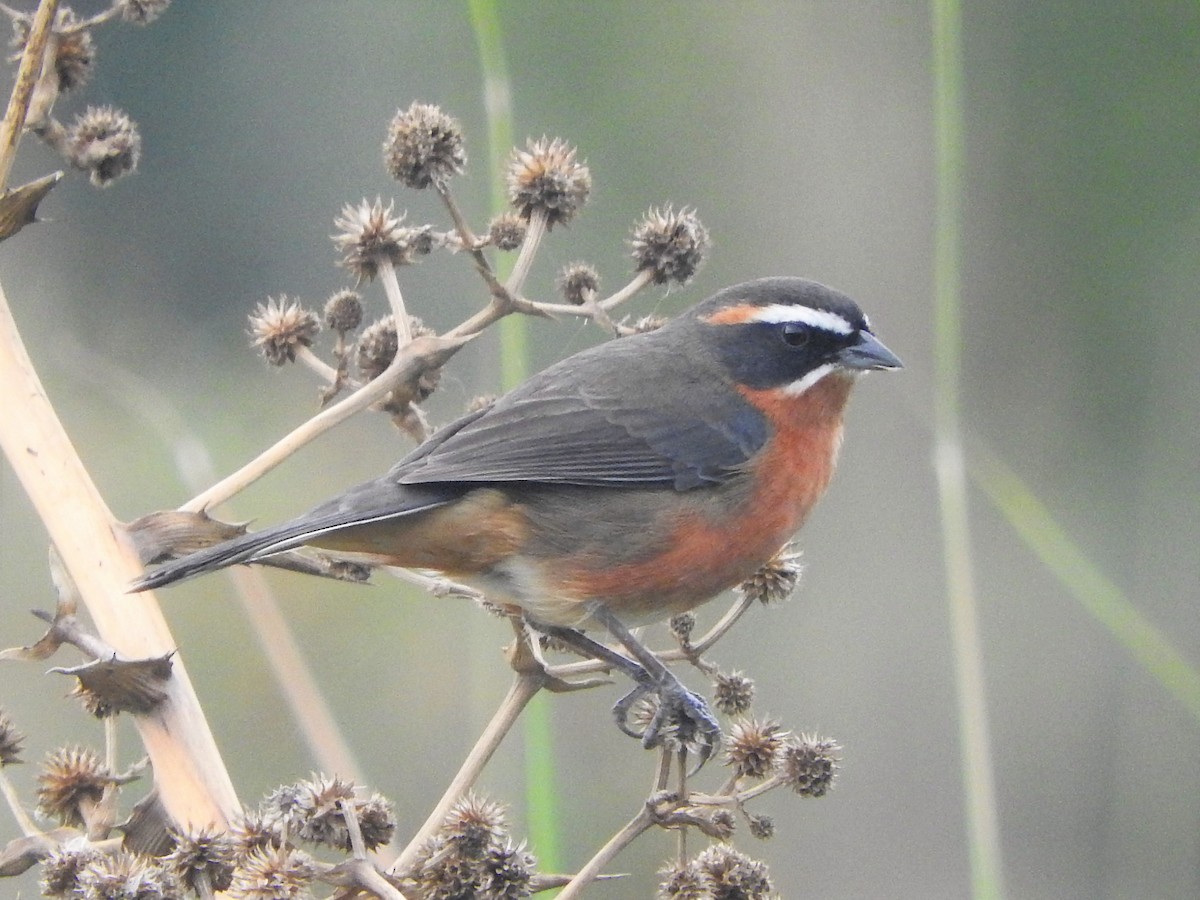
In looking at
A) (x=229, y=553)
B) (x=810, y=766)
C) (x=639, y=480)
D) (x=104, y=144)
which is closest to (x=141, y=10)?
(x=104, y=144)

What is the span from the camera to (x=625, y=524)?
3297 mm

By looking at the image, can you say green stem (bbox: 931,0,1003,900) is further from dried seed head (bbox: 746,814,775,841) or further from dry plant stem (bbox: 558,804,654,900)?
dry plant stem (bbox: 558,804,654,900)

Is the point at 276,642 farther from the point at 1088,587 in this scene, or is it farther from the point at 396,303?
the point at 1088,587

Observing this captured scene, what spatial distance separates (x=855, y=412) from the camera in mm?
5453

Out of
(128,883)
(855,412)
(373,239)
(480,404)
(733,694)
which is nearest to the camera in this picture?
(128,883)

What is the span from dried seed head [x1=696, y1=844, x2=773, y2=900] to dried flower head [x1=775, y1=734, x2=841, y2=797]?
0.24m

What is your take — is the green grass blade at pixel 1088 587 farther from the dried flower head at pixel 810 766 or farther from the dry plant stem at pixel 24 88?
the dry plant stem at pixel 24 88

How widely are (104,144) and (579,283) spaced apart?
3.59ft

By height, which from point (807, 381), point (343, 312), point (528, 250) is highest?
point (807, 381)

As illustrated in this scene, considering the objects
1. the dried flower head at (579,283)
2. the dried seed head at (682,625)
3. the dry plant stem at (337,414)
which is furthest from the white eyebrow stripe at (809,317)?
the dry plant stem at (337,414)

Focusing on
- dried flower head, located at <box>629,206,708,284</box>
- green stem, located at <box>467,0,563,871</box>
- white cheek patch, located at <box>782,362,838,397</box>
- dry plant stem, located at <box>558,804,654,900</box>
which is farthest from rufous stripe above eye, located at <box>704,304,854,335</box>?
dry plant stem, located at <box>558,804,654,900</box>

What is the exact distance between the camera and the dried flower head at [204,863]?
192 cm

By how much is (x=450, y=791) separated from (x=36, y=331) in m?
3.32

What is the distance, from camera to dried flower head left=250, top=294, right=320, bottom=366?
3100 mm
